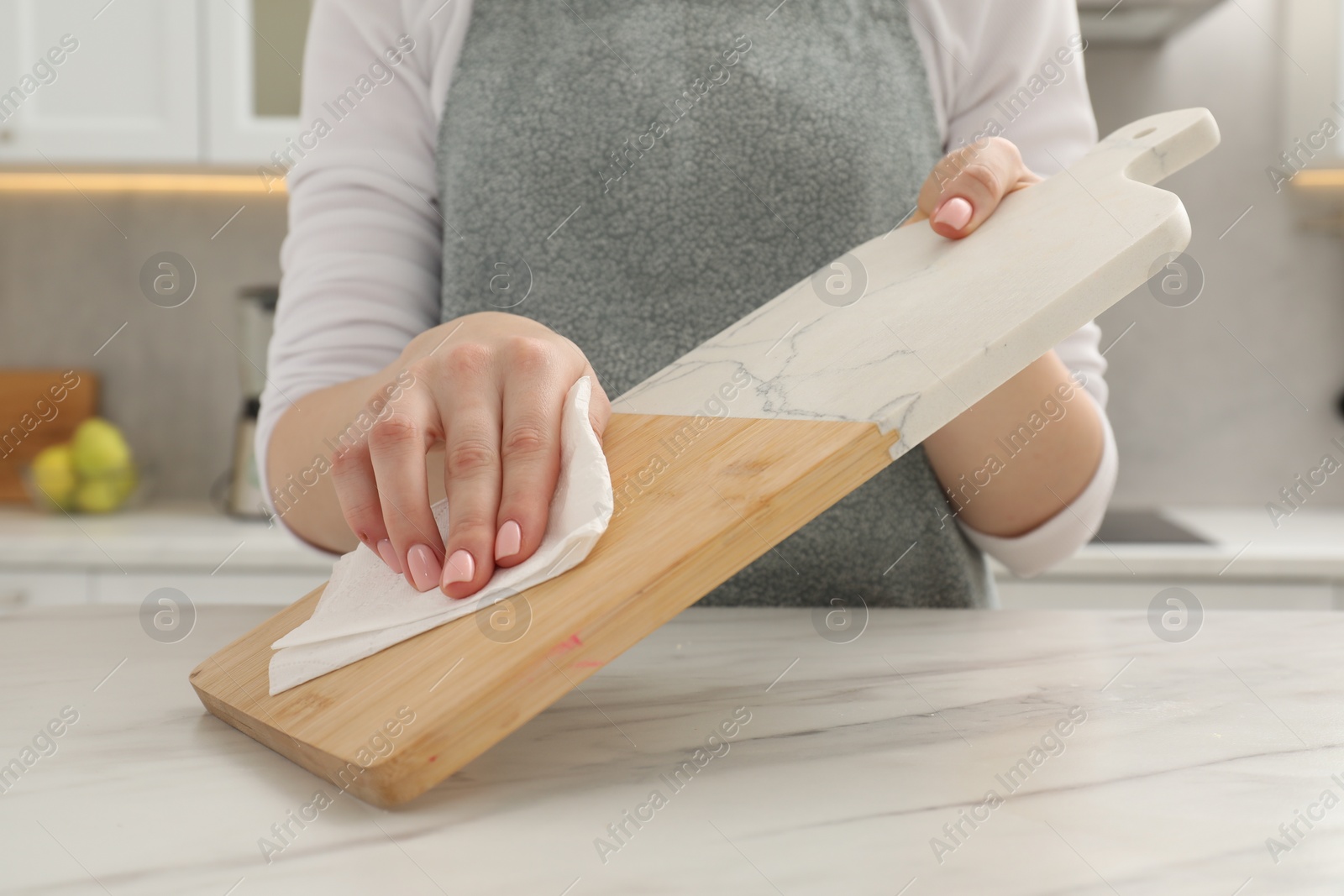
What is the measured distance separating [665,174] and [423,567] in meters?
0.44

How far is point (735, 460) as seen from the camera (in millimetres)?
415

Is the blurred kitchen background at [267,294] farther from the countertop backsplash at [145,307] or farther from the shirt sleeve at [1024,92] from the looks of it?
the shirt sleeve at [1024,92]

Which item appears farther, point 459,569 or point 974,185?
point 974,185

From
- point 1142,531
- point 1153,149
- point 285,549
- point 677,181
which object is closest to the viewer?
point 1153,149

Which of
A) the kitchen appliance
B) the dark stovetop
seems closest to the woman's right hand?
the dark stovetop

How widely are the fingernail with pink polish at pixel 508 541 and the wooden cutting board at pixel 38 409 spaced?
1841 millimetres

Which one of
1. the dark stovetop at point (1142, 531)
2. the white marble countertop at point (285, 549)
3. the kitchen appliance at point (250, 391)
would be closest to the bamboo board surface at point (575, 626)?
the white marble countertop at point (285, 549)

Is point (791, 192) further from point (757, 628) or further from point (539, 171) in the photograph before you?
point (757, 628)

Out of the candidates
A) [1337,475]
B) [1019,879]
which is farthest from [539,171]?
[1337,475]

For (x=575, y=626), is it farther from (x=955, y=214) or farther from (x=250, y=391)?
(x=250, y=391)

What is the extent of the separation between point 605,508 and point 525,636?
0.21ft

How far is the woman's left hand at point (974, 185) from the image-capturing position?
529 mm

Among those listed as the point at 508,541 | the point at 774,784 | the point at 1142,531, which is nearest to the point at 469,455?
the point at 508,541

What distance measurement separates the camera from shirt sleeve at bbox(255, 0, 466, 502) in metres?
0.77
